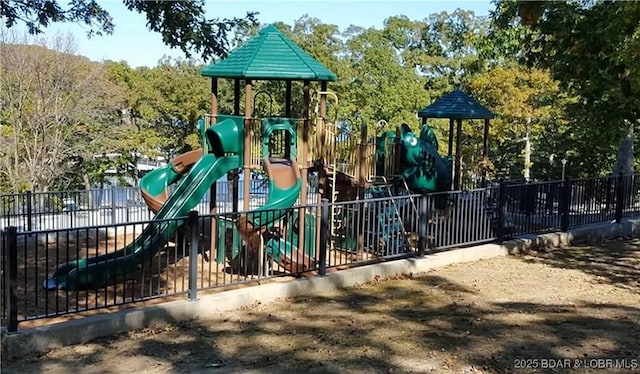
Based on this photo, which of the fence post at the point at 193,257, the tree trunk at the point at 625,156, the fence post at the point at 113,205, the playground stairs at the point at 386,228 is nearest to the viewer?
the fence post at the point at 193,257

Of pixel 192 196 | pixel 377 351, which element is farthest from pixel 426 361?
pixel 192 196

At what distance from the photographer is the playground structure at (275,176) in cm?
880

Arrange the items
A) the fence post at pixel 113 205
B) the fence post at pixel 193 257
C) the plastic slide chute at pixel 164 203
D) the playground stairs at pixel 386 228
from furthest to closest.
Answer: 1. the fence post at pixel 113 205
2. the playground stairs at pixel 386 228
3. the plastic slide chute at pixel 164 203
4. the fence post at pixel 193 257

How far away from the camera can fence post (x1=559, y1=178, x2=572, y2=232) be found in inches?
482

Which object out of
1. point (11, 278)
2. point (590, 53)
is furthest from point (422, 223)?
point (11, 278)

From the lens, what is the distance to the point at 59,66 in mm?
20734

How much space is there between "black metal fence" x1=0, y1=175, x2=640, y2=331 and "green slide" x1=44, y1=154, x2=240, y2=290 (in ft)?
0.10

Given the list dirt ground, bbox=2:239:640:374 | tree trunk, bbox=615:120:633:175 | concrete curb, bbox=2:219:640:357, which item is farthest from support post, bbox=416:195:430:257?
tree trunk, bbox=615:120:633:175

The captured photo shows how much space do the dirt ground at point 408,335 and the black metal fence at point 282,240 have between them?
715mm

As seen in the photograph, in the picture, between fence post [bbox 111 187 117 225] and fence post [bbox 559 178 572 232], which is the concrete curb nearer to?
fence post [bbox 559 178 572 232]

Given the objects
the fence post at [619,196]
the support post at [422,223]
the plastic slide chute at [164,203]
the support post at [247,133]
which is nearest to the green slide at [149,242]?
the plastic slide chute at [164,203]

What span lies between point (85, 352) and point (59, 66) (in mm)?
16969

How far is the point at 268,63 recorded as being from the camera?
32.6ft

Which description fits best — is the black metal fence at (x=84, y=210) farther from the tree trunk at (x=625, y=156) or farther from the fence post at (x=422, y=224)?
the tree trunk at (x=625, y=156)
